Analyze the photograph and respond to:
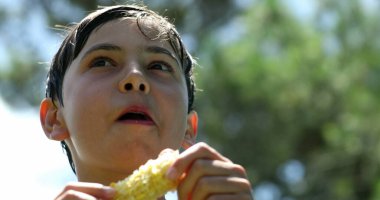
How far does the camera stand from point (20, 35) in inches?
385

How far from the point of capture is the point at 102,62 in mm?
1727

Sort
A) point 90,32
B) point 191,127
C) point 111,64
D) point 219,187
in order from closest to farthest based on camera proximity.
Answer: point 219,187 < point 111,64 < point 90,32 < point 191,127

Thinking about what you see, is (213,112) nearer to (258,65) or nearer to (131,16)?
(258,65)

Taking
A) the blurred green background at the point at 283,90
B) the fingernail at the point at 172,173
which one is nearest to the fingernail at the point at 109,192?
the fingernail at the point at 172,173

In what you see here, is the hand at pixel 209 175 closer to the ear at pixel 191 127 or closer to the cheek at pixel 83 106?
the cheek at pixel 83 106

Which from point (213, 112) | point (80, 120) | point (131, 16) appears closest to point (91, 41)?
point (131, 16)

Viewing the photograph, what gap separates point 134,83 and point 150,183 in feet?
0.98

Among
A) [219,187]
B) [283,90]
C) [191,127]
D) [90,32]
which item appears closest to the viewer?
[219,187]

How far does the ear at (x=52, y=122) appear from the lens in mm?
1801

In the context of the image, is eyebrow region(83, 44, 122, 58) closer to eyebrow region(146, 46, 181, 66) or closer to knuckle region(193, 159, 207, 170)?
eyebrow region(146, 46, 181, 66)

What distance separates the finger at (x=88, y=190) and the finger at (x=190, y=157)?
116 millimetres

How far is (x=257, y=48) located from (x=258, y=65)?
0.44 metres

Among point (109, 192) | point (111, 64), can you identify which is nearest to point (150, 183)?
point (109, 192)

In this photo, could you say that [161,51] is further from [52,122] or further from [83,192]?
[83,192]
